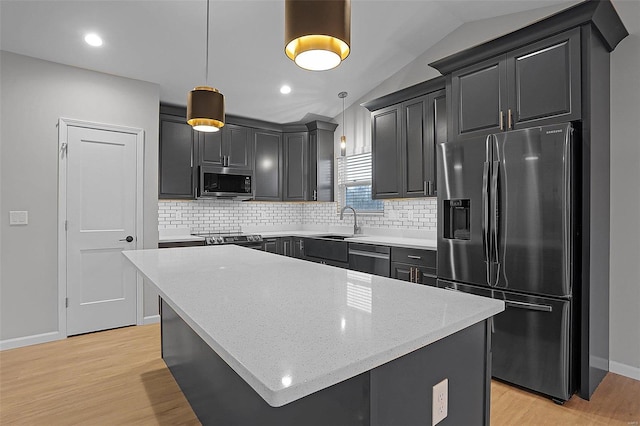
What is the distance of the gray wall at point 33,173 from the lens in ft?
10.7

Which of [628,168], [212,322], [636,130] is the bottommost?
[212,322]

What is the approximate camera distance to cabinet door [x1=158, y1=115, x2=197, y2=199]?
4.46 meters

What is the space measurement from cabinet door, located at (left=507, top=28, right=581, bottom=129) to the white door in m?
3.80

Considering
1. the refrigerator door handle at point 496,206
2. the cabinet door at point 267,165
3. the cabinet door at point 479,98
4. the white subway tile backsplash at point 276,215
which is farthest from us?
the cabinet door at point 267,165

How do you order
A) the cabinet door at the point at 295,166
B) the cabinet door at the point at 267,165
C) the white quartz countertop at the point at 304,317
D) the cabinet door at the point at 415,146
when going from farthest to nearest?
the cabinet door at the point at 295,166 < the cabinet door at the point at 267,165 < the cabinet door at the point at 415,146 < the white quartz countertop at the point at 304,317

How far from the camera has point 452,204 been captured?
116 inches

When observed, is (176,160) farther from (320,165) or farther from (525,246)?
(525,246)

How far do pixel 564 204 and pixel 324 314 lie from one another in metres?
2.02

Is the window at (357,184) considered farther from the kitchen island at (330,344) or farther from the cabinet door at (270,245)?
the kitchen island at (330,344)

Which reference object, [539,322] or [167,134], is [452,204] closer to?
[539,322]

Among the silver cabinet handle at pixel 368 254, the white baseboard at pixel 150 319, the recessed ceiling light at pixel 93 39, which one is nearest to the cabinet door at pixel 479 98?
the silver cabinet handle at pixel 368 254

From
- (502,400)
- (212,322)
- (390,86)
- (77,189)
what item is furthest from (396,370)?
(390,86)

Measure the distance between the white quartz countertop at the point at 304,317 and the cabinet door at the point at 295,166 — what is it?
3.53 m

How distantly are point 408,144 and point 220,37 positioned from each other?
223 centimetres
